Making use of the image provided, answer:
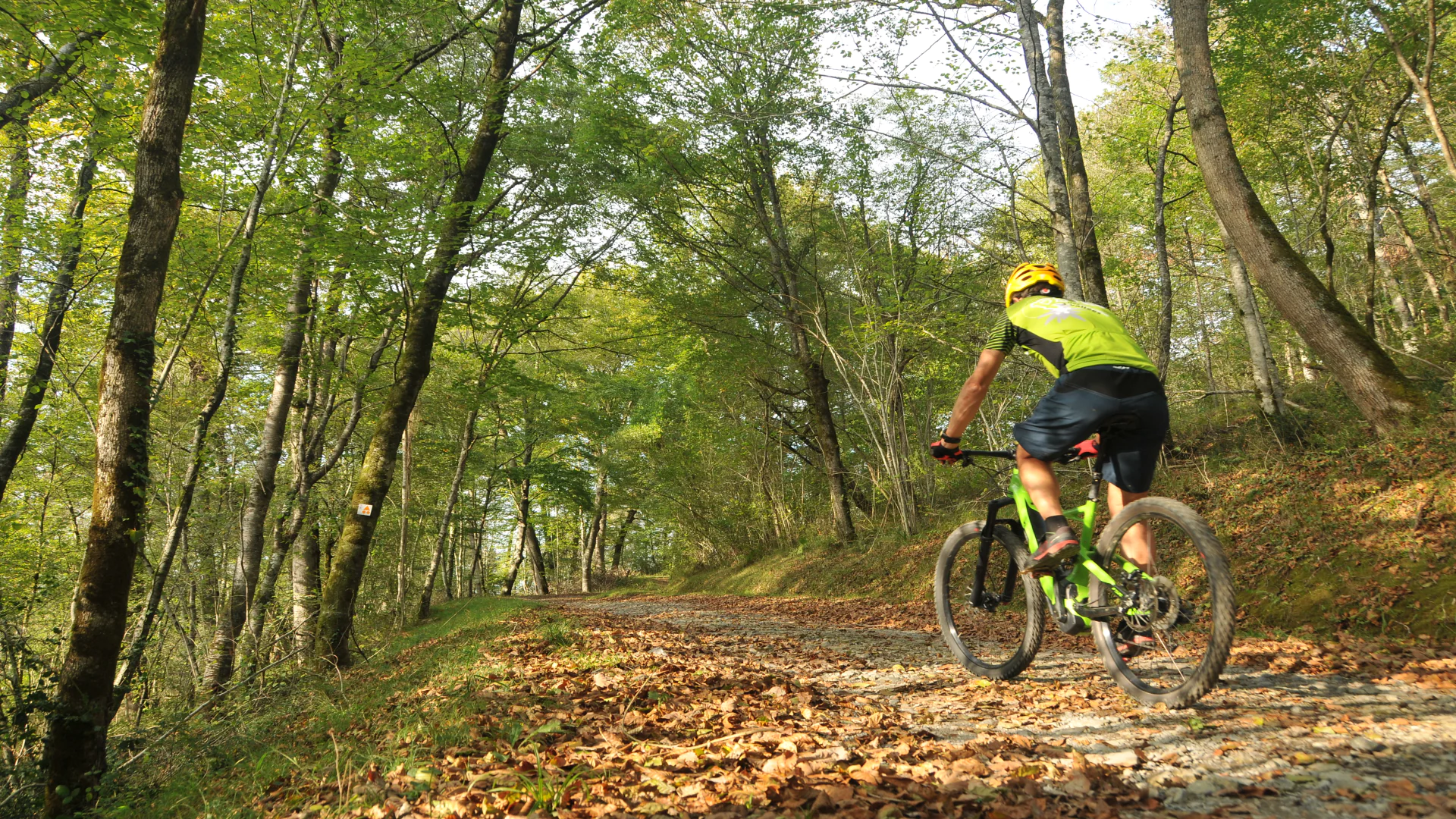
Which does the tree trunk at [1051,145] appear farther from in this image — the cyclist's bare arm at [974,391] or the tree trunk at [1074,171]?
the cyclist's bare arm at [974,391]

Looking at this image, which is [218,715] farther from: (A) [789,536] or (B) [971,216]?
(B) [971,216]

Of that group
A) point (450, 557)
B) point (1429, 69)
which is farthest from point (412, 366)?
point (450, 557)

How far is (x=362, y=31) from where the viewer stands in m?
8.79

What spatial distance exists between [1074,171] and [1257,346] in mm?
3201

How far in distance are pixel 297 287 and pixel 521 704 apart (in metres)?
9.21

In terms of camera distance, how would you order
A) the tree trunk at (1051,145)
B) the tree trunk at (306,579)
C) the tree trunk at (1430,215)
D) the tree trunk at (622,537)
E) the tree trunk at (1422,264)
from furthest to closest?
the tree trunk at (622,537) → the tree trunk at (1422,264) → the tree trunk at (1430,215) → the tree trunk at (306,579) → the tree trunk at (1051,145)

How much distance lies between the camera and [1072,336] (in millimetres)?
3258

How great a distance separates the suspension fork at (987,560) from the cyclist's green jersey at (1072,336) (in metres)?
1.04

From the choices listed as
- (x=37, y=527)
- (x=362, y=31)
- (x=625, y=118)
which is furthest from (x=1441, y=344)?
(x=37, y=527)

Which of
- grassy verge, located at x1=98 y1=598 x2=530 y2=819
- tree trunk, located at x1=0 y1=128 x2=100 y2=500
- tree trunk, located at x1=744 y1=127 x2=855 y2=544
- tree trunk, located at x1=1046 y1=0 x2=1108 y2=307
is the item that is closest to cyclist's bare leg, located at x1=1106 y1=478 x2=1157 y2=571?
grassy verge, located at x1=98 y1=598 x2=530 y2=819

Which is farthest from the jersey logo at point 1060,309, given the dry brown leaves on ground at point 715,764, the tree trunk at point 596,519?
the tree trunk at point 596,519

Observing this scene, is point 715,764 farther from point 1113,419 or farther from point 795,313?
point 795,313

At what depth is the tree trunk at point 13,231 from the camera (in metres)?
8.82

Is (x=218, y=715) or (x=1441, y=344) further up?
(x=1441, y=344)
